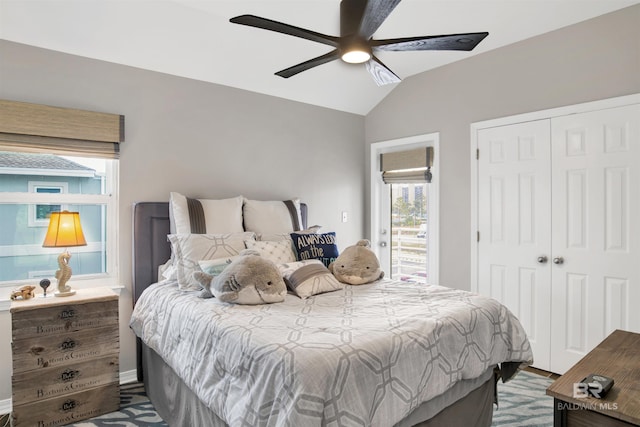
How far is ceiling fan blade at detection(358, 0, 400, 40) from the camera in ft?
5.19

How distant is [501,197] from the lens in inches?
132

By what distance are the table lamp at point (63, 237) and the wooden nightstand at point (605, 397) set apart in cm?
262

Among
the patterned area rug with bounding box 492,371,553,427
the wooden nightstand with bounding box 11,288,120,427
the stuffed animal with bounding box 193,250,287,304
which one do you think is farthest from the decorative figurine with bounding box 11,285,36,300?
the patterned area rug with bounding box 492,371,553,427

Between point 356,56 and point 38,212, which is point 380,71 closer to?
point 356,56

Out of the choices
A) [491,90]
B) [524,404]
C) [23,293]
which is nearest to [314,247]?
[524,404]

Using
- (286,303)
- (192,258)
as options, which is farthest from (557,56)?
(192,258)

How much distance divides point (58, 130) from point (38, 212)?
1.94 ft

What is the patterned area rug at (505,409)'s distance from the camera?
90.7 inches

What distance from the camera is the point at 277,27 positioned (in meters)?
1.82

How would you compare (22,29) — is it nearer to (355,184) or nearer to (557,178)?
(355,184)

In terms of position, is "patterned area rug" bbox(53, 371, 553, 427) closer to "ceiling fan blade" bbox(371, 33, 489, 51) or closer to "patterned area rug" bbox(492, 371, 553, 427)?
"patterned area rug" bbox(492, 371, 553, 427)

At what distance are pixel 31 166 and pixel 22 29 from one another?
88 cm

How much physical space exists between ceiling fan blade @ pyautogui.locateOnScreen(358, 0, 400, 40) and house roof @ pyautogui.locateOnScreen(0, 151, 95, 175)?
2271mm

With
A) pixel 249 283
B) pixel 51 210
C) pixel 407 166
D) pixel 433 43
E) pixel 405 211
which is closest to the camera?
pixel 433 43
